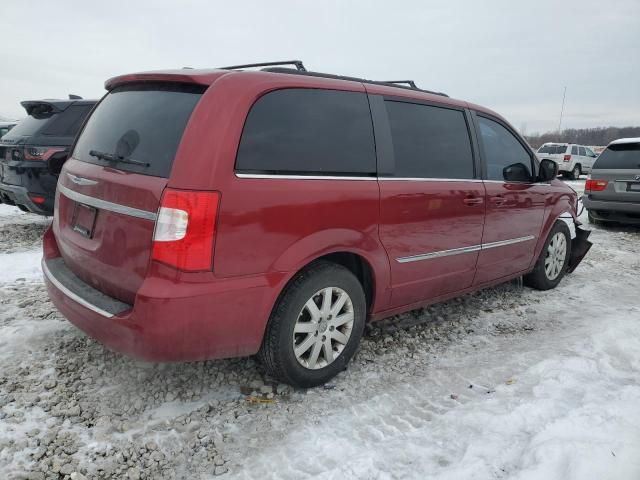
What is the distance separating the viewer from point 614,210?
839cm

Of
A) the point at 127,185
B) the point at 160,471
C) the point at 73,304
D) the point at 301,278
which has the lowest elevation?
the point at 160,471

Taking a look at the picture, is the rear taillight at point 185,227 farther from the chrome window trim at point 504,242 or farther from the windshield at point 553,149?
the windshield at point 553,149

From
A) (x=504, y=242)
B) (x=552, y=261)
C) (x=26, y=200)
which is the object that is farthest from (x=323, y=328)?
(x=26, y=200)

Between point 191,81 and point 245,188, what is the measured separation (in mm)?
651

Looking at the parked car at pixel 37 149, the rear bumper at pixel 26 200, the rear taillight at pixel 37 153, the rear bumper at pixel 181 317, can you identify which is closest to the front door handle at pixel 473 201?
the rear bumper at pixel 181 317

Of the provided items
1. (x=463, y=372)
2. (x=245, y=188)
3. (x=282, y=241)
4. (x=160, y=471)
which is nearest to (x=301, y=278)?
(x=282, y=241)

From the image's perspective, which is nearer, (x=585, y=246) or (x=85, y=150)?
(x=85, y=150)

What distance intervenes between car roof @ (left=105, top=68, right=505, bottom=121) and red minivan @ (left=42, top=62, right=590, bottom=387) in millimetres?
12

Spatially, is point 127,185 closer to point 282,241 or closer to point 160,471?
point 282,241

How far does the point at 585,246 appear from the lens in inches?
210

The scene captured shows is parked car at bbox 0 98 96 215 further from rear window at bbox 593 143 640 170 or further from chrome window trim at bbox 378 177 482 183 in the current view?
rear window at bbox 593 143 640 170

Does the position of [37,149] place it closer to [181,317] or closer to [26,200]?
[26,200]

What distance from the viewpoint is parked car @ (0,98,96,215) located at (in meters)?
5.77

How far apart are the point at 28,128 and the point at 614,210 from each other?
945 centimetres
